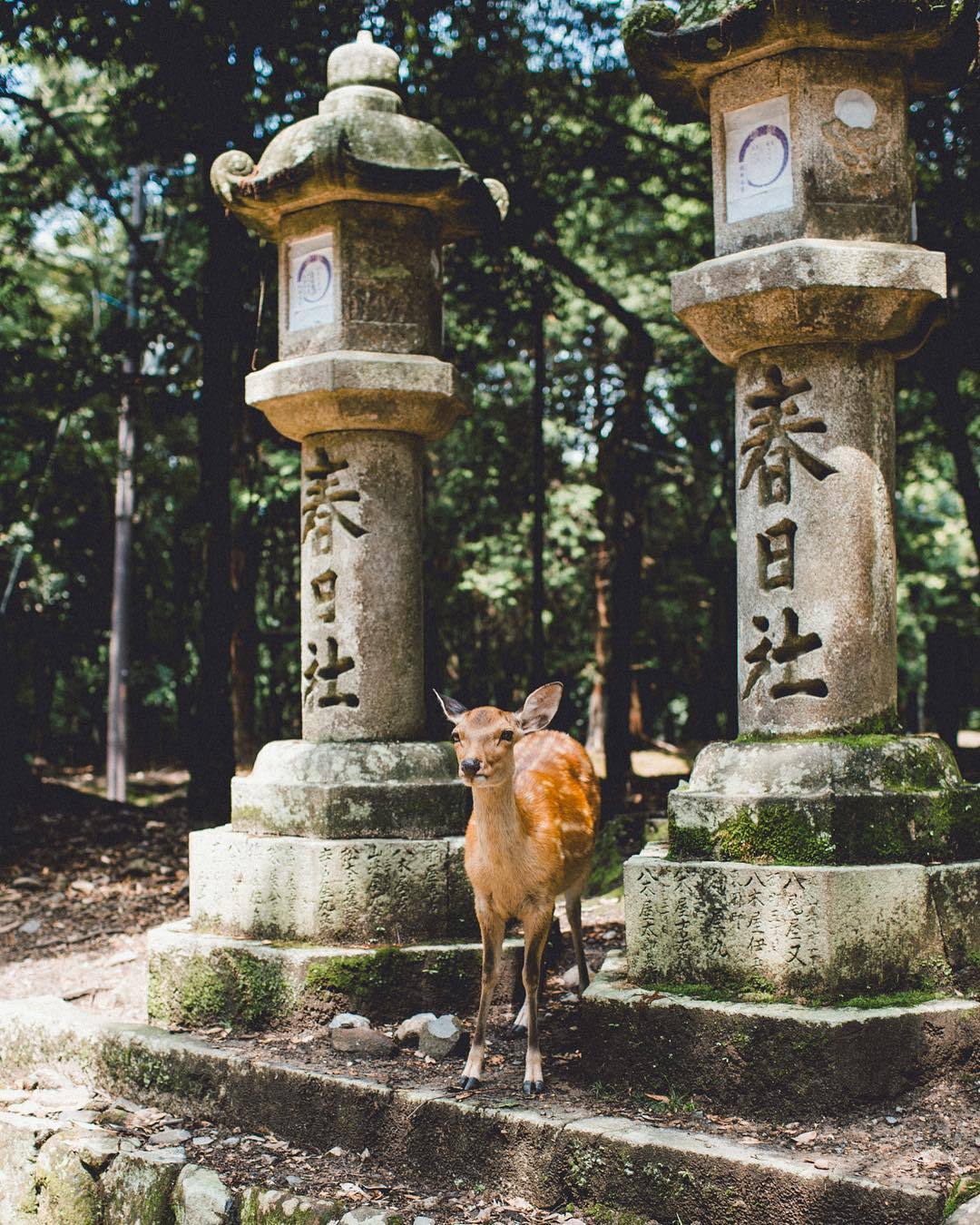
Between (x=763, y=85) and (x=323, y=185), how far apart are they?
2033 mm

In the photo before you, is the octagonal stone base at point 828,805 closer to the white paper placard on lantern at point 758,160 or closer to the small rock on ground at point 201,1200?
the small rock on ground at point 201,1200

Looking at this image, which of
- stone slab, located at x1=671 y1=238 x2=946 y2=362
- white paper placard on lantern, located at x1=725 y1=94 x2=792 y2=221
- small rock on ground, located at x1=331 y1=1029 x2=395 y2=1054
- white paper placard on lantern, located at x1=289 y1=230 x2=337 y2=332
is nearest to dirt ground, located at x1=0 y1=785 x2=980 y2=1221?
small rock on ground, located at x1=331 y1=1029 x2=395 y2=1054

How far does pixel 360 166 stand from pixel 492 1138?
4005 mm

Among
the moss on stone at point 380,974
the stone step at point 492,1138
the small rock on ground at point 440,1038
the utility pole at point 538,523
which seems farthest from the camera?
the utility pole at point 538,523

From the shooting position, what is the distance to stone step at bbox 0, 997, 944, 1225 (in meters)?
3.27

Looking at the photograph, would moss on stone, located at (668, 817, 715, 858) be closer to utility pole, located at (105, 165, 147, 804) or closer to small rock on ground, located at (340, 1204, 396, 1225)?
small rock on ground, located at (340, 1204, 396, 1225)

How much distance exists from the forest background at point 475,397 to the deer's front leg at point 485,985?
3.18 metres

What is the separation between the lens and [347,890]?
5230 mm

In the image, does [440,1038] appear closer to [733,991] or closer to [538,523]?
[733,991]

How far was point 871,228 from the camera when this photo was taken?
4457 mm

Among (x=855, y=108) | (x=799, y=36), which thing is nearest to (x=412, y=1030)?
(x=855, y=108)

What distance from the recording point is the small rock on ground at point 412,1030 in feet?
15.8

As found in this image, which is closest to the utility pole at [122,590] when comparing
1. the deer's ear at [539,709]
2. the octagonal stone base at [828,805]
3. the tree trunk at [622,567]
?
the tree trunk at [622,567]

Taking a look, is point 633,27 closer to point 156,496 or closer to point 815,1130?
point 815,1130
